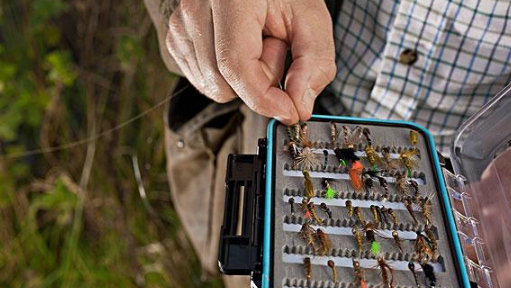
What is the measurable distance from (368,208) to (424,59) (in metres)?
0.38

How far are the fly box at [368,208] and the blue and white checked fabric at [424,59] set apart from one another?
0.17 meters

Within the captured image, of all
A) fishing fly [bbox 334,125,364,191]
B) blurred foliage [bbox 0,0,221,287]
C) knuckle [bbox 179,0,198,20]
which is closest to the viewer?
fishing fly [bbox 334,125,364,191]

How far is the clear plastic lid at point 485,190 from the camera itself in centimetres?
78

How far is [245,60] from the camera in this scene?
2.72 feet

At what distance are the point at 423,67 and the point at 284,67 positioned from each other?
278mm

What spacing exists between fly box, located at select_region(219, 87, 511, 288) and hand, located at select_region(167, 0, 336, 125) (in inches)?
2.0

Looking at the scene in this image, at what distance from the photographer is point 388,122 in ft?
2.83

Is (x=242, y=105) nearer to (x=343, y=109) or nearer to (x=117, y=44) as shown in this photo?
(x=343, y=109)

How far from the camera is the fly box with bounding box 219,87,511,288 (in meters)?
0.72

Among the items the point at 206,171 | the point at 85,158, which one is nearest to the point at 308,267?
the point at 206,171

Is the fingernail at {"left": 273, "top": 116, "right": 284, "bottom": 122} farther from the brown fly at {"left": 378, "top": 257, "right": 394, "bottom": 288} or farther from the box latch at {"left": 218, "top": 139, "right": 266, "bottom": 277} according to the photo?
the brown fly at {"left": 378, "top": 257, "right": 394, "bottom": 288}

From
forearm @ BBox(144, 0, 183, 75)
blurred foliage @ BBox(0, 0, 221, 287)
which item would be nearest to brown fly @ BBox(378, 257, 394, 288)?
forearm @ BBox(144, 0, 183, 75)

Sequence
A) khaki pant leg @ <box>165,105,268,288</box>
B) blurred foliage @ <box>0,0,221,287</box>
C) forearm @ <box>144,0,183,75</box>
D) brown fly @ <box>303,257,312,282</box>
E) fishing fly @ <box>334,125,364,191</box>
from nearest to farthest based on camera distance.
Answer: brown fly @ <box>303,257,312,282</box> < fishing fly @ <box>334,125,364,191</box> < forearm @ <box>144,0,183,75</box> < khaki pant leg @ <box>165,105,268,288</box> < blurred foliage @ <box>0,0,221,287</box>

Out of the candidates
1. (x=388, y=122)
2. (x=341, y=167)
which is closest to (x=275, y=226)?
(x=341, y=167)
